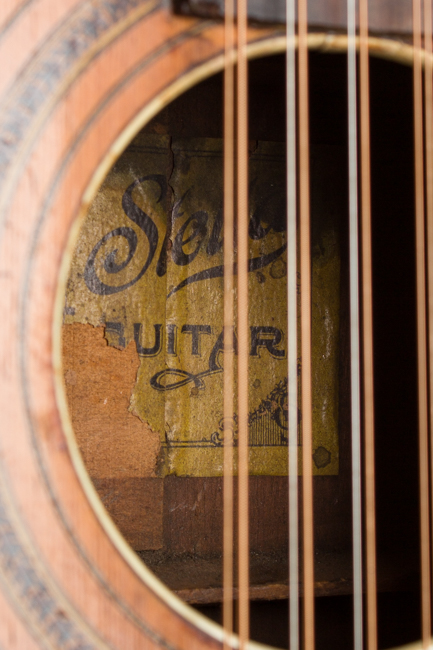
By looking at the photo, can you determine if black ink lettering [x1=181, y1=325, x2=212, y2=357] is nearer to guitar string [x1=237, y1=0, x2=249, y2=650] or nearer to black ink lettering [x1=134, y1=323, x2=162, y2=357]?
black ink lettering [x1=134, y1=323, x2=162, y2=357]

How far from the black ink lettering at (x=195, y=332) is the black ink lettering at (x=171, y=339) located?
20 millimetres

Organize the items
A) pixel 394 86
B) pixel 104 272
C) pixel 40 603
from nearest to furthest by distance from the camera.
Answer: pixel 40 603, pixel 394 86, pixel 104 272

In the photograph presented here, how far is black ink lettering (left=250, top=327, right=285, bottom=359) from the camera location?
4.32 feet

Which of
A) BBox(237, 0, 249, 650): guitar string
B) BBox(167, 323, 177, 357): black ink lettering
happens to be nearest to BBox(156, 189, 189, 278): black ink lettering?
BBox(167, 323, 177, 357): black ink lettering

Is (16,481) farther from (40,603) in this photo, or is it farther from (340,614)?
(340,614)

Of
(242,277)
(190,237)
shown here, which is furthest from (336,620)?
(242,277)

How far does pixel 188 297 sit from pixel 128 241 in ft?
0.56

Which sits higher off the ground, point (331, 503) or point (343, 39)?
point (343, 39)

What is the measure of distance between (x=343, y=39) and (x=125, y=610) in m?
A: 0.62

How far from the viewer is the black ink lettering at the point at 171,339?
1285 millimetres

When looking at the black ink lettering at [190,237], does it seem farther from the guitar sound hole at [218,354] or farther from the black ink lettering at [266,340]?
the black ink lettering at [266,340]

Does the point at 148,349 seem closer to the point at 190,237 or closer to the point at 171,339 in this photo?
the point at 171,339

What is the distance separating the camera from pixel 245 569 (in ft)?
1.98

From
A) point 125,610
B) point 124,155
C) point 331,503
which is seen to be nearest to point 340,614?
point 331,503
